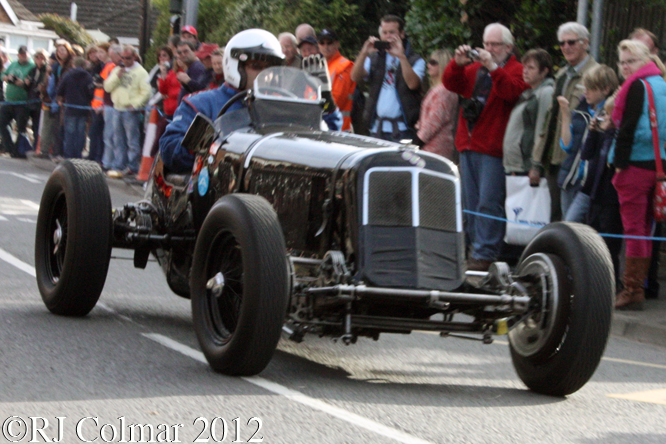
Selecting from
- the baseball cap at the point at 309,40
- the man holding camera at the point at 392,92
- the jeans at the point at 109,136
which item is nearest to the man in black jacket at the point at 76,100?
the jeans at the point at 109,136

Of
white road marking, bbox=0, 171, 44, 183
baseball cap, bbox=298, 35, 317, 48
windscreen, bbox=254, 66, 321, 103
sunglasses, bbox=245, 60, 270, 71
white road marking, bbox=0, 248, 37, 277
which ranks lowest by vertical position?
white road marking, bbox=0, 171, 44, 183

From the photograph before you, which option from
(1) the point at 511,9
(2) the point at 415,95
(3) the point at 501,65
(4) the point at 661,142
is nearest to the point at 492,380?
(4) the point at 661,142

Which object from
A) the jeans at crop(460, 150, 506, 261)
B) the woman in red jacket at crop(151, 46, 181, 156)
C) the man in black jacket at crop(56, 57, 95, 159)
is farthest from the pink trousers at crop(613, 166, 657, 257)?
the man in black jacket at crop(56, 57, 95, 159)

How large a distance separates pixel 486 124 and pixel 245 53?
11.9 ft

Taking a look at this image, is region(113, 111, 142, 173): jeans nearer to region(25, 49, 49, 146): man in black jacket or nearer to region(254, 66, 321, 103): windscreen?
region(25, 49, 49, 146): man in black jacket

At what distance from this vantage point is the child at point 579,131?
371 inches

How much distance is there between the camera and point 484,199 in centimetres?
1062

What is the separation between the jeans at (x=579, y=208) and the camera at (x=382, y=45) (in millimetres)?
2733

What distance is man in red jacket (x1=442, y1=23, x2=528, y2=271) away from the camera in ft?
34.1

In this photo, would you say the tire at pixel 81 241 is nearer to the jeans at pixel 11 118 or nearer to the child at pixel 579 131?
the child at pixel 579 131

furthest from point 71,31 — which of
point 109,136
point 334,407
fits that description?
point 334,407

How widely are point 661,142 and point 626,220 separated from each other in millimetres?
693

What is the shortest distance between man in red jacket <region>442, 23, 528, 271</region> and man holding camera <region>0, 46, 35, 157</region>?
13.6 meters

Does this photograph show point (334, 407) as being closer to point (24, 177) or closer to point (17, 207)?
point (17, 207)
